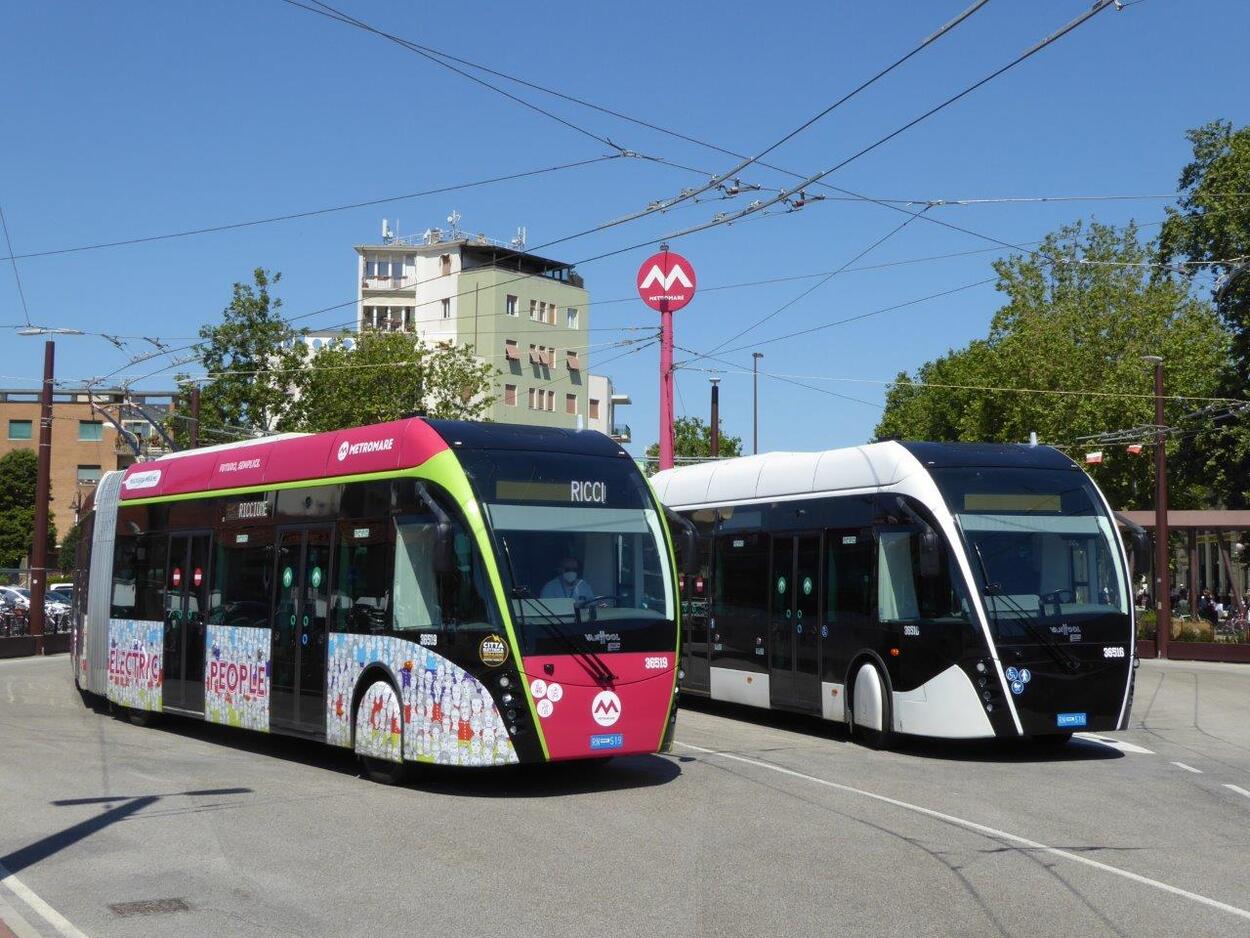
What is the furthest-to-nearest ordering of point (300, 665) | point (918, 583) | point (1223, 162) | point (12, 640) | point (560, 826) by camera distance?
1. point (1223, 162)
2. point (12, 640)
3. point (918, 583)
4. point (300, 665)
5. point (560, 826)

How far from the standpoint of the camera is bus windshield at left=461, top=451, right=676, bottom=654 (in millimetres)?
12484

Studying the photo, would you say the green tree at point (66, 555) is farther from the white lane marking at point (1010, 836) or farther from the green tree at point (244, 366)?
the white lane marking at point (1010, 836)

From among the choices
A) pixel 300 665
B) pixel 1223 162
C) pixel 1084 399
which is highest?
pixel 1223 162

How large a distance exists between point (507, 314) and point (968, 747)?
221 feet

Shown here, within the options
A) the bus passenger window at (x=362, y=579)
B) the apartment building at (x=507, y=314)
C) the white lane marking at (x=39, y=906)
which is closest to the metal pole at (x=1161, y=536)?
the bus passenger window at (x=362, y=579)

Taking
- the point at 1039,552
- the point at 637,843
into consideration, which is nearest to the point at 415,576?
the point at 637,843

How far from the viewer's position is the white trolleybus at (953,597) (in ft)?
50.2

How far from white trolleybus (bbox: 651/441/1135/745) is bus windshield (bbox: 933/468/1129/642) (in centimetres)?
1

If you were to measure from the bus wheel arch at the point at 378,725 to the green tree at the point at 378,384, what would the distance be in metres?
37.9

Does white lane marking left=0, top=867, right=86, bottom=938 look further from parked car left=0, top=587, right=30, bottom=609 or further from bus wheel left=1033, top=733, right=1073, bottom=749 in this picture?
parked car left=0, top=587, right=30, bottom=609

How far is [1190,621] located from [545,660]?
3101cm

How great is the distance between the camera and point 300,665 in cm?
1496

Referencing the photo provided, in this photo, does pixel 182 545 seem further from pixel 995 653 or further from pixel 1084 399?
pixel 1084 399

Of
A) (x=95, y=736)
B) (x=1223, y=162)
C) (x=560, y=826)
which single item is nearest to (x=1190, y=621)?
(x=1223, y=162)
